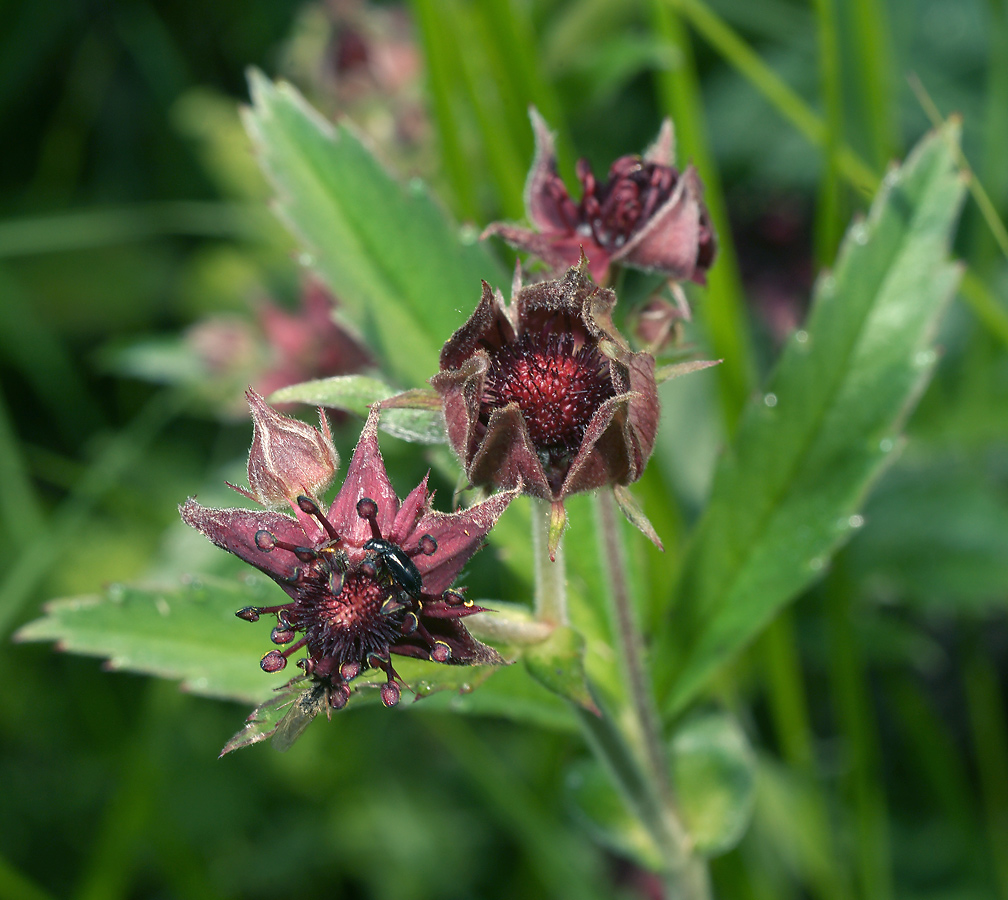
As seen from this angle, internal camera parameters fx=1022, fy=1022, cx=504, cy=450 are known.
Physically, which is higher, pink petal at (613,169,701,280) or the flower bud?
pink petal at (613,169,701,280)

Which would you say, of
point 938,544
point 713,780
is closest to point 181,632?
point 713,780

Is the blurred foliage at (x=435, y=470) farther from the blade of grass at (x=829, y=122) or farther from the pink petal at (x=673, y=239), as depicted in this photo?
the pink petal at (x=673, y=239)

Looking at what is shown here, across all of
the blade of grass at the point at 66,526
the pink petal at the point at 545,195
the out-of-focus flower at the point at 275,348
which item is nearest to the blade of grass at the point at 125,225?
the out-of-focus flower at the point at 275,348

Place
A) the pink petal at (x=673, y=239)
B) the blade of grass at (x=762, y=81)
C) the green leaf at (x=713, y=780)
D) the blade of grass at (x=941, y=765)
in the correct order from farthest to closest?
1. the blade of grass at (x=941, y=765)
2. the blade of grass at (x=762, y=81)
3. the green leaf at (x=713, y=780)
4. the pink petal at (x=673, y=239)

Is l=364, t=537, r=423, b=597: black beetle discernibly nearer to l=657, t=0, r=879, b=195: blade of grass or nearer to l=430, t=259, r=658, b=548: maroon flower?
l=430, t=259, r=658, b=548: maroon flower

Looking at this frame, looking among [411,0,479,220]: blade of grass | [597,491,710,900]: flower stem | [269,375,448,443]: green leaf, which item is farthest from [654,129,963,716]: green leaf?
[411,0,479,220]: blade of grass

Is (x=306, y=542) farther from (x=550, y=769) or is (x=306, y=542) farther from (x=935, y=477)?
(x=935, y=477)

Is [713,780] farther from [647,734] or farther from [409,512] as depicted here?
[409,512]
